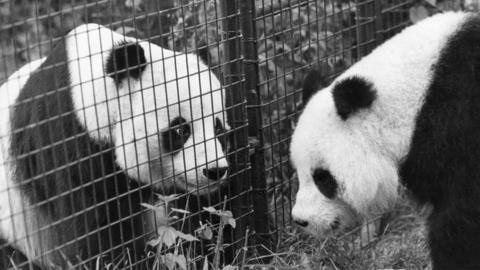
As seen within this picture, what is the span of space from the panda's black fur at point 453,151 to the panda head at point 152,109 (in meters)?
1.10

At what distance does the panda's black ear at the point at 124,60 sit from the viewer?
161 inches

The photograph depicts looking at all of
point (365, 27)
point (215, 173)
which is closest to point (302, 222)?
point (215, 173)

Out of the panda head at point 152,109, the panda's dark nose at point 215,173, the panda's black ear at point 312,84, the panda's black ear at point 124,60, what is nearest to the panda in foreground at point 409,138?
the panda's black ear at point 312,84

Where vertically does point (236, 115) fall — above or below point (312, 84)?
below

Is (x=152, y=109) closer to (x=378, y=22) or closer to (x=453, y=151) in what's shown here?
(x=453, y=151)

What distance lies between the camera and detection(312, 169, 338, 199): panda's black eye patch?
4.42 meters

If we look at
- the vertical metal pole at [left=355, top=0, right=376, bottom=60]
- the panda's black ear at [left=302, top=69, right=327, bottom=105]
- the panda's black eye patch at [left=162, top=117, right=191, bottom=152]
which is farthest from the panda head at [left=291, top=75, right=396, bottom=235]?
the vertical metal pole at [left=355, top=0, right=376, bottom=60]

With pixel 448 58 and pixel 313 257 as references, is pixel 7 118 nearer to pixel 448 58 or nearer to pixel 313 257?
pixel 313 257

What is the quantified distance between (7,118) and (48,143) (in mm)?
441

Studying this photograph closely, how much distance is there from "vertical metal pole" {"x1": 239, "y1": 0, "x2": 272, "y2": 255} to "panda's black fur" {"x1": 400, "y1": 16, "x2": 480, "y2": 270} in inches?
40.8

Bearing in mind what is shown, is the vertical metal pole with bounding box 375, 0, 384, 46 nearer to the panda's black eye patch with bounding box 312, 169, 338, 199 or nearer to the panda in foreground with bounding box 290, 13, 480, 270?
the panda in foreground with bounding box 290, 13, 480, 270

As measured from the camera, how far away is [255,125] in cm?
495

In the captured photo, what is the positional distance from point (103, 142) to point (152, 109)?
1.02 feet

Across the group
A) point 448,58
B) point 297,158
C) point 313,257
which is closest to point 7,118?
point 297,158
